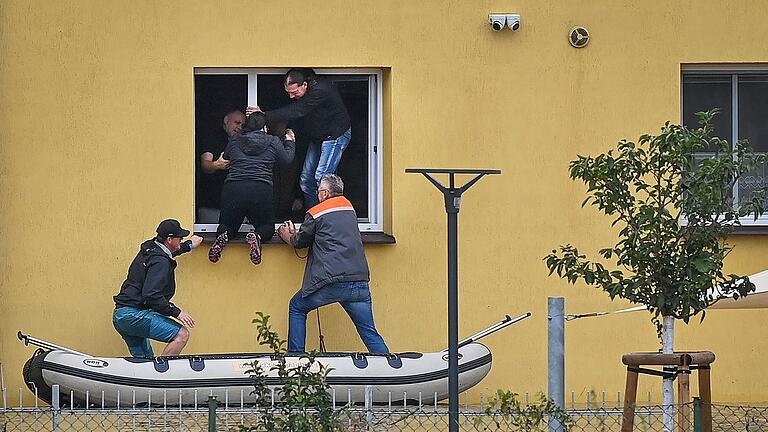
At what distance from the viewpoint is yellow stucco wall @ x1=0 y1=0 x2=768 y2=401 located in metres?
11.6

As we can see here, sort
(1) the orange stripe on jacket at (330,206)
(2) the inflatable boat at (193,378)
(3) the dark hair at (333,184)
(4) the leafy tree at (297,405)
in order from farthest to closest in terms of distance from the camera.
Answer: (3) the dark hair at (333,184), (1) the orange stripe on jacket at (330,206), (2) the inflatable boat at (193,378), (4) the leafy tree at (297,405)

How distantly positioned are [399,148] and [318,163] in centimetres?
72

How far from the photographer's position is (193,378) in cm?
1042

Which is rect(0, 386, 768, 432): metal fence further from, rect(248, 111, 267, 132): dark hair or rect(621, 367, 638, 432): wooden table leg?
rect(248, 111, 267, 132): dark hair

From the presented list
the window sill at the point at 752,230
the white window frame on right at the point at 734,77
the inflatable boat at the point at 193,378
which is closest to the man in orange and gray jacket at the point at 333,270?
the inflatable boat at the point at 193,378

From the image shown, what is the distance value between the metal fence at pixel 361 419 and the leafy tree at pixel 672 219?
66cm

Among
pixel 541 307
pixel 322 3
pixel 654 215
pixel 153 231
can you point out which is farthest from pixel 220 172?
pixel 654 215

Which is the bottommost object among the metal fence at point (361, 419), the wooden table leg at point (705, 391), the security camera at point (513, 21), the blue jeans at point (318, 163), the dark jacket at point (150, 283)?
the metal fence at point (361, 419)

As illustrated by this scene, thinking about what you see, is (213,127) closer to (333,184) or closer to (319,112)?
(319,112)

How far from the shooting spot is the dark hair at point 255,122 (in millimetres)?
11742

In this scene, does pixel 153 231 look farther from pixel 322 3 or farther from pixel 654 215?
pixel 654 215

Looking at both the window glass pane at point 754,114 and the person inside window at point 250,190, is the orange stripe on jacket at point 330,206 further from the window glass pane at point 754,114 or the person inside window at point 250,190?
the window glass pane at point 754,114

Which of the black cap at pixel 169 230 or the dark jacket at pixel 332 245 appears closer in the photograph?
the black cap at pixel 169 230

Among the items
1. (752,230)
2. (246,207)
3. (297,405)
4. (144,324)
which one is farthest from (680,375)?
(246,207)
